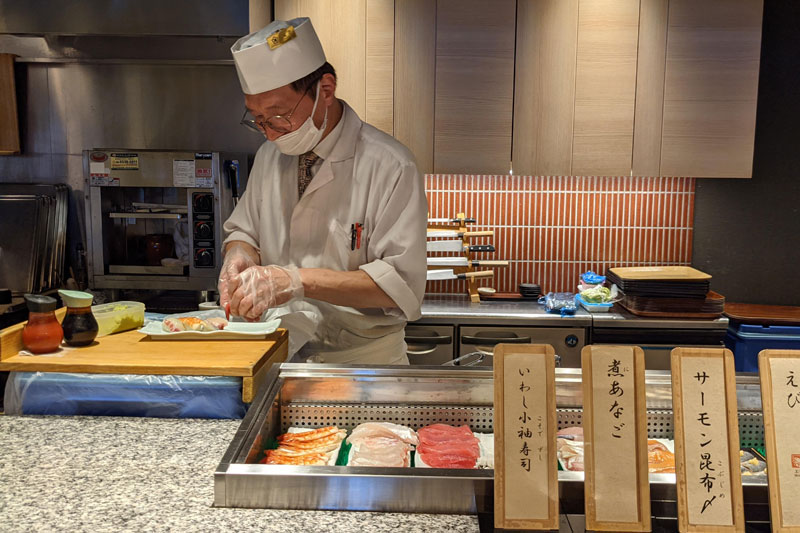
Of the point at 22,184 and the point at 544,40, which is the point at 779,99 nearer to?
the point at 544,40

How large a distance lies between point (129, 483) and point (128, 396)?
1.45 ft

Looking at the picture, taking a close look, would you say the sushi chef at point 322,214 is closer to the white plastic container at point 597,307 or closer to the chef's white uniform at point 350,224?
the chef's white uniform at point 350,224

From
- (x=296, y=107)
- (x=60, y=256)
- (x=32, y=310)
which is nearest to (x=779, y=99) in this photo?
(x=296, y=107)

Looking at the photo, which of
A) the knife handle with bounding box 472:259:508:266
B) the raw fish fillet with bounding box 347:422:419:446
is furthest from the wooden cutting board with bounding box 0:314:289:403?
the knife handle with bounding box 472:259:508:266

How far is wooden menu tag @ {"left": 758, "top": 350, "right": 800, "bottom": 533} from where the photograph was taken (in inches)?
39.6

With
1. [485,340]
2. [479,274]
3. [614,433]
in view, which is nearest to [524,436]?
[614,433]

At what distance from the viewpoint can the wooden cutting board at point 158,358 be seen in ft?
5.62

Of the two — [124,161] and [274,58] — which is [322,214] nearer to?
[274,58]

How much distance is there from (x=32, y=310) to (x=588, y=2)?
3.18 metres

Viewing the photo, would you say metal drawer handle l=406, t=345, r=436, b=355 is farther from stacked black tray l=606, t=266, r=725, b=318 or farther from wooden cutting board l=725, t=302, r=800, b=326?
wooden cutting board l=725, t=302, r=800, b=326

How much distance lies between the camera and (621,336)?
11.8 feet

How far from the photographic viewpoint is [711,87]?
3.75 meters

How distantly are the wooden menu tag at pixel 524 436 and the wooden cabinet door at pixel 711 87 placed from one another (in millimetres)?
3142

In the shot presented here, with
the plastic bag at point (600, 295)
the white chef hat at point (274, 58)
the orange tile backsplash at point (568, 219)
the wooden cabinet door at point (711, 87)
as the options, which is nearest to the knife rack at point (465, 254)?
the orange tile backsplash at point (568, 219)
